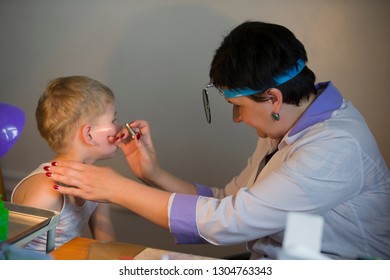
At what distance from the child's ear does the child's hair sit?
0.06ft

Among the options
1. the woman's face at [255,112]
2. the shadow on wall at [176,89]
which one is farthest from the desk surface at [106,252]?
the shadow on wall at [176,89]

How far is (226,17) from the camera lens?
1.58 metres

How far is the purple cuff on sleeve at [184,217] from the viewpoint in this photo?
1.03 metres

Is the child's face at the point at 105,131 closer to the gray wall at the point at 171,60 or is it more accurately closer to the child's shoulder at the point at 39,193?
the child's shoulder at the point at 39,193

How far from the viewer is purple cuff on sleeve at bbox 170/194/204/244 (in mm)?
1027

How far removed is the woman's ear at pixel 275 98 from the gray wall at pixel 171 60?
0.49 metres

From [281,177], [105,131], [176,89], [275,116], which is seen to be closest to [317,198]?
[281,177]

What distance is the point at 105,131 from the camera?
129cm

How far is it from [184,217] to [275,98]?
0.32 metres

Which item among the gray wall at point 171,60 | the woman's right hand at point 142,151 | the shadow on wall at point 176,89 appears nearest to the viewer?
the woman's right hand at point 142,151

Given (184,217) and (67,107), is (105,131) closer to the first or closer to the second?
(67,107)

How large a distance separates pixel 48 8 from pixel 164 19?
0.47 metres
